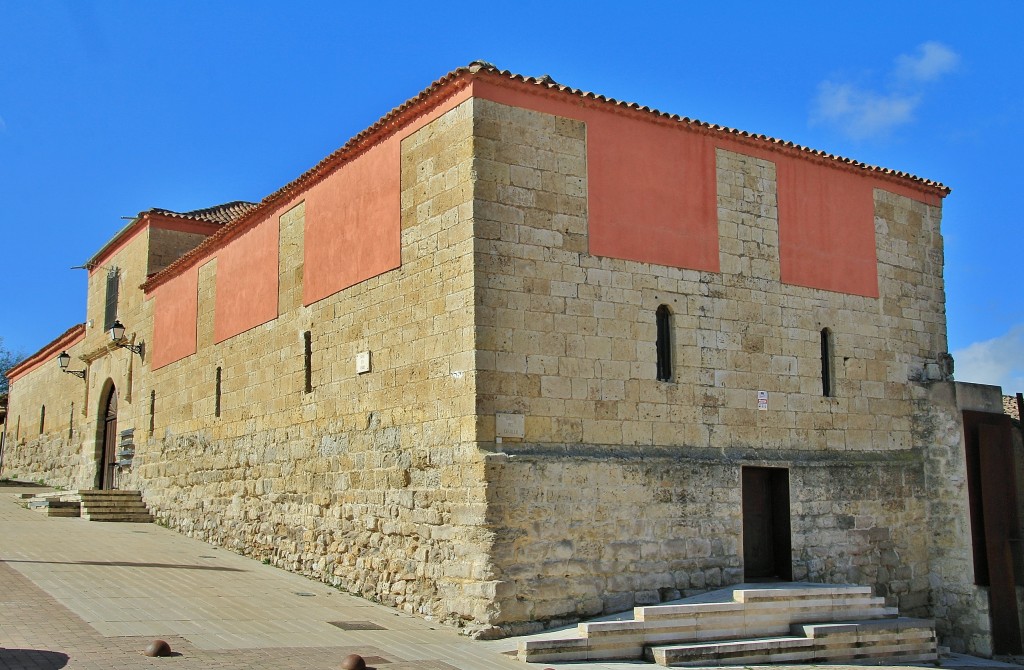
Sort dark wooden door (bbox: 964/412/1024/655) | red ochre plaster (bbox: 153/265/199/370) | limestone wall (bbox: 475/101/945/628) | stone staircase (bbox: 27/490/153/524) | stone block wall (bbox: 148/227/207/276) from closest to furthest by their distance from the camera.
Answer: limestone wall (bbox: 475/101/945/628)
dark wooden door (bbox: 964/412/1024/655)
red ochre plaster (bbox: 153/265/199/370)
stone staircase (bbox: 27/490/153/524)
stone block wall (bbox: 148/227/207/276)

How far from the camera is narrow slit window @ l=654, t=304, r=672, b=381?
1224 cm

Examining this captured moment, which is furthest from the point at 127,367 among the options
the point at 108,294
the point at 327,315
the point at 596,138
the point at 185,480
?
the point at 596,138

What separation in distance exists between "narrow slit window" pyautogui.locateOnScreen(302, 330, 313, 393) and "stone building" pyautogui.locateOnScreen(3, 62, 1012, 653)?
0.19 feet

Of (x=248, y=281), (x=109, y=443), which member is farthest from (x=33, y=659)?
(x=109, y=443)

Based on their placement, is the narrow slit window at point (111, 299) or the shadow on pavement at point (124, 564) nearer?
the shadow on pavement at point (124, 564)

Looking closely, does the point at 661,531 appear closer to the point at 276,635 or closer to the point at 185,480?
the point at 276,635

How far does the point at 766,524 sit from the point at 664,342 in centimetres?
276

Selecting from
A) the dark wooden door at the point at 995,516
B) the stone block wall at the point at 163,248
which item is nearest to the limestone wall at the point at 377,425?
the stone block wall at the point at 163,248

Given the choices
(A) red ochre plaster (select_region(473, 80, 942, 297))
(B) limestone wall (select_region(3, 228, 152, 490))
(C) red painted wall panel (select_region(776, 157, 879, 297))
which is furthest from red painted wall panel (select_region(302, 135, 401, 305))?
(B) limestone wall (select_region(3, 228, 152, 490))

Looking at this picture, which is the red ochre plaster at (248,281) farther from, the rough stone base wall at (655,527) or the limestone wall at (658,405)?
the rough stone base wall at (655,527)

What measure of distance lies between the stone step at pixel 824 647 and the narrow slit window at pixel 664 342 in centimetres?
324

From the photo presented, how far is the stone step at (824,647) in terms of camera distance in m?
10.2

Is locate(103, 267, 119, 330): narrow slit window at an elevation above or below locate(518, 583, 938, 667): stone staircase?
above

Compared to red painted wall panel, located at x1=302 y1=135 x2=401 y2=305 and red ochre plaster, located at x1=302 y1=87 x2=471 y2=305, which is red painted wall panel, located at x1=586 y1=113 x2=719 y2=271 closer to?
red ochre plaster, located at x1=302 y1=87 x2=471 y2=305
